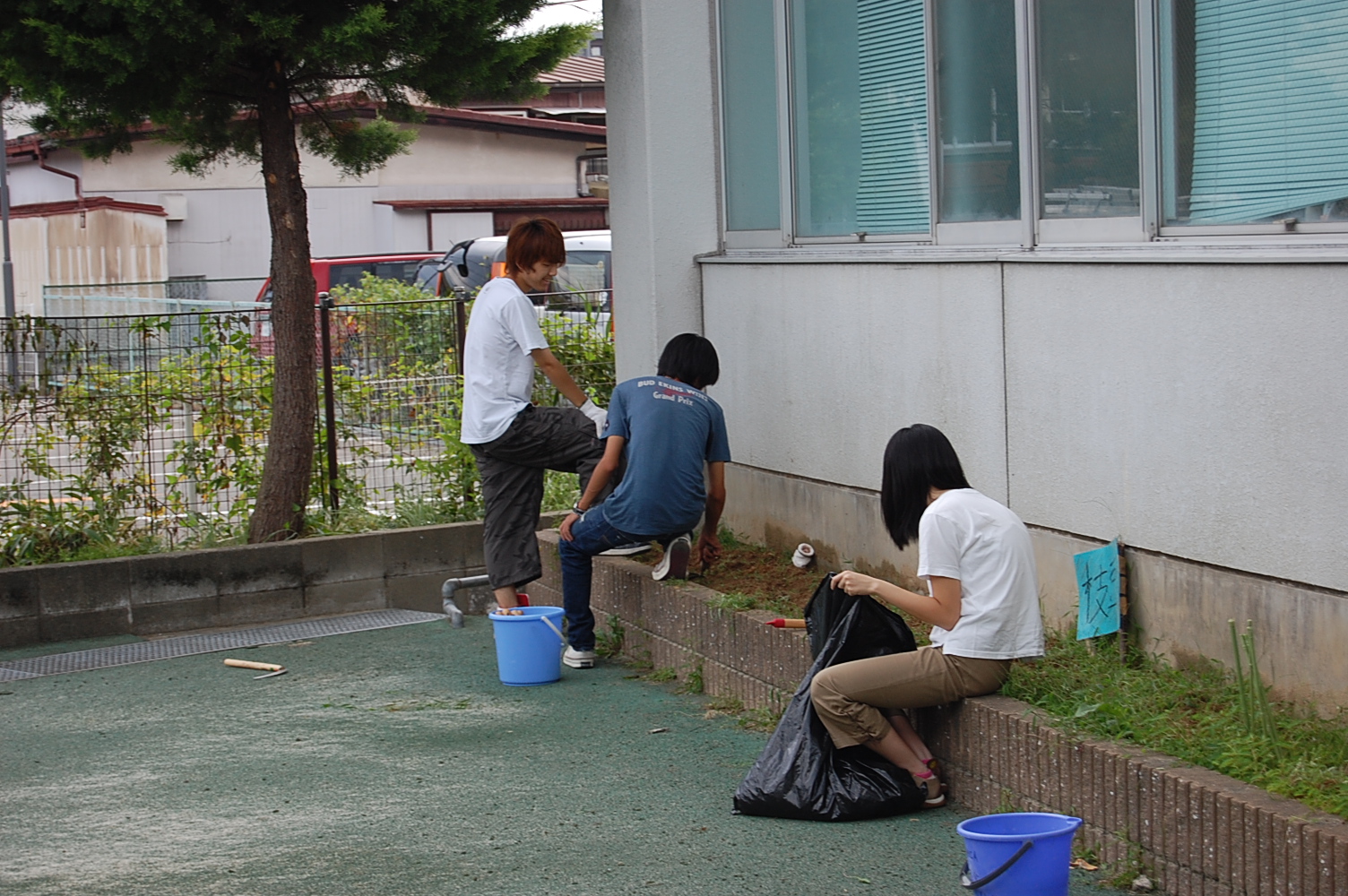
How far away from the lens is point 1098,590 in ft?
16.3

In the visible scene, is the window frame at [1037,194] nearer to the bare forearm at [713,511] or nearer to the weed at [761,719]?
the bare forearm at [713,511]

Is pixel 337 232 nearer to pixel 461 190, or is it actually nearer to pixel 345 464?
pixel 461 190

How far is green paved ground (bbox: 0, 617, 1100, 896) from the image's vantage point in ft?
13.8

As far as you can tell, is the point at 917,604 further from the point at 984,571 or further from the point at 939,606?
the point at 984,571

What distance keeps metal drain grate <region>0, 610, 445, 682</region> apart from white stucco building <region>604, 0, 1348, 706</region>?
7.02ft

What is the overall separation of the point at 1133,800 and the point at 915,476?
118cm

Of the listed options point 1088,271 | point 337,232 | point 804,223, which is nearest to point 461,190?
point 337,232

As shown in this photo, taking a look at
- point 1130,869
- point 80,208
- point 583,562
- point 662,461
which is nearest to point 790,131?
point 662,461

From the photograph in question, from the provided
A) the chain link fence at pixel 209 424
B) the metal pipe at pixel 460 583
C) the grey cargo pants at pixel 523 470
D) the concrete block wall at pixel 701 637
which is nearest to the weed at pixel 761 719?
the concrete block wall at pixel 701 637

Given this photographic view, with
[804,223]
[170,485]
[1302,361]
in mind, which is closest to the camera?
[1302,361]

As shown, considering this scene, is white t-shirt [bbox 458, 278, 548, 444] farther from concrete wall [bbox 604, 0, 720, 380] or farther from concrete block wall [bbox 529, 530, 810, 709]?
concrete wall [bbox 604, 0, 720, 380]

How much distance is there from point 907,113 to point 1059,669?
2.68m

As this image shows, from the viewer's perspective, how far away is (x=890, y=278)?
6133 mm

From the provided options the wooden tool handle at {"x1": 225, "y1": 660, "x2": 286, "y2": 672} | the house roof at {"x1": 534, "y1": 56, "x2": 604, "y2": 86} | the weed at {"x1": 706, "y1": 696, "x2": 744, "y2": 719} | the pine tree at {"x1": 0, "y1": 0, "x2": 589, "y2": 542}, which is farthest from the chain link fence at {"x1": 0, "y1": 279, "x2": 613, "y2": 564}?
the house roof at {"x1": 534, "y1": 56, "x2": 604, "y2": 86}
